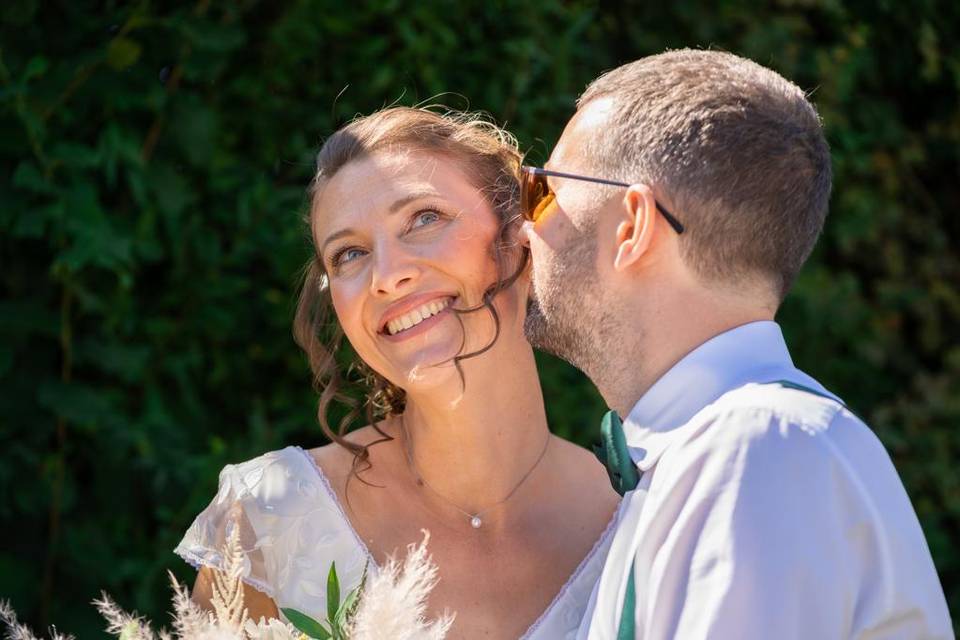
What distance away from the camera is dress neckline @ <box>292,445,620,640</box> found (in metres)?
2.49

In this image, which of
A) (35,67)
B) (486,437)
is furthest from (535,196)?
(35,67)

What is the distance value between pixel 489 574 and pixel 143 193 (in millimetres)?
1484

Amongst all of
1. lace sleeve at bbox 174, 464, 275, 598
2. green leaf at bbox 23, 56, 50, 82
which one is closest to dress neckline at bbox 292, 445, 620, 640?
lace sleeve at bbox 174, 464, 275, 598

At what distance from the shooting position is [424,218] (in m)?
2.54

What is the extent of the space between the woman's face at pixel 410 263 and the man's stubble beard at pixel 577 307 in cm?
44

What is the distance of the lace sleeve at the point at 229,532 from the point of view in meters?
2.52

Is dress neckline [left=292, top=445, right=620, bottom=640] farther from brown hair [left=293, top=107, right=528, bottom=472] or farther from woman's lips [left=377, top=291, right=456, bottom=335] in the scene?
woman's lips [left=377, top=291, right=456, bottom=335]

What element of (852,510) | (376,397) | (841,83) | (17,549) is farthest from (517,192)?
(841,83)

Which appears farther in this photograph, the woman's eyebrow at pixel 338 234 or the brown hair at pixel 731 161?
the woman's eyebrow at pixel 338 234

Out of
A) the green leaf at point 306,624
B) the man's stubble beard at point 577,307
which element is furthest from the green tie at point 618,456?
the green leaf at point 306,624

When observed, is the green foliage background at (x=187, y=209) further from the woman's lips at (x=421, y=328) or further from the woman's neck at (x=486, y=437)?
the woman's lips at (x=421, y=328)

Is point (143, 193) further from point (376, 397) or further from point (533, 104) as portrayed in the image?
point (533, 104)

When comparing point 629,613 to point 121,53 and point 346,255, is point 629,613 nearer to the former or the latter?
point 346,255

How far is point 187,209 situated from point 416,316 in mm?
1351
